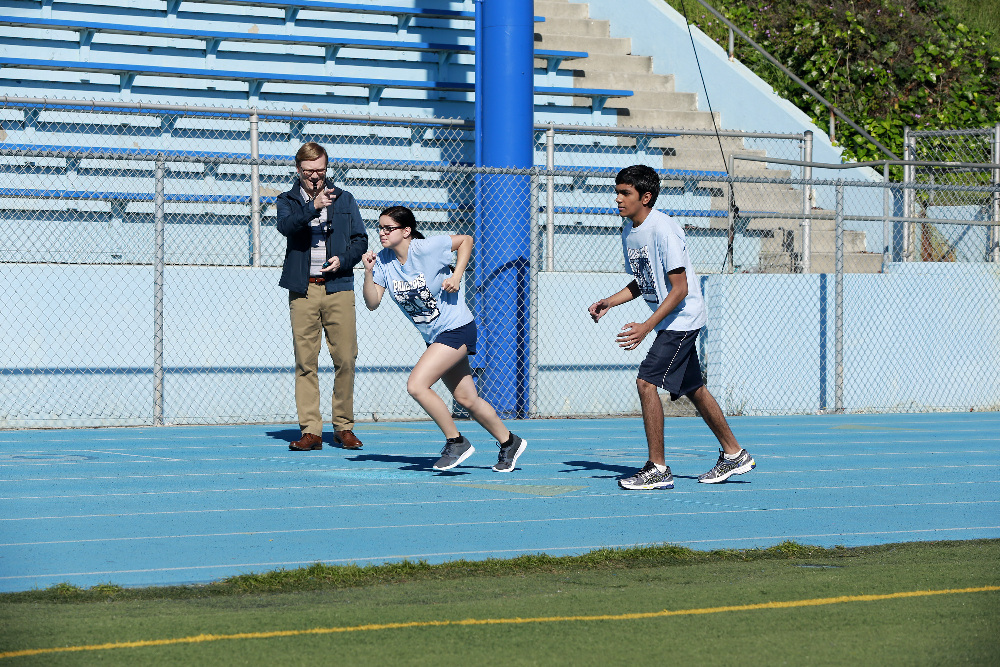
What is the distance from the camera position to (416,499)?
25.5 ft

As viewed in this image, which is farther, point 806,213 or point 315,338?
point 806,213

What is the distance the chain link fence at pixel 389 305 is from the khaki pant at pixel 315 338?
2.08m

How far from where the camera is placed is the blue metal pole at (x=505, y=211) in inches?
497

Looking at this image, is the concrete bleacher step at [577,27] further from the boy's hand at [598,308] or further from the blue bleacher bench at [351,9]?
the boy's hand at [598,308]

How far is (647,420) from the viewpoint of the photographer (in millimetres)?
7949

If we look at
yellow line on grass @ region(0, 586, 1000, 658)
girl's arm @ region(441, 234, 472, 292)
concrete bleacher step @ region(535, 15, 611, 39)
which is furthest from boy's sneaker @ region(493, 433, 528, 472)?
concrete bleacher step @ region(535, 15, 611, 39)

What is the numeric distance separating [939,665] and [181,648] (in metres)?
2.40

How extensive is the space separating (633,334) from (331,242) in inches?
121

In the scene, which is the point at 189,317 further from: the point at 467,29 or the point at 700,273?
the point at 467,29

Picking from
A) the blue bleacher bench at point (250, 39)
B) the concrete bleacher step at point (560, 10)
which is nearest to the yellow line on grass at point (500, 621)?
the blue bleacher bench at point (250, 39)

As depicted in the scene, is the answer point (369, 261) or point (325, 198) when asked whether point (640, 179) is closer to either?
point (369, 261)

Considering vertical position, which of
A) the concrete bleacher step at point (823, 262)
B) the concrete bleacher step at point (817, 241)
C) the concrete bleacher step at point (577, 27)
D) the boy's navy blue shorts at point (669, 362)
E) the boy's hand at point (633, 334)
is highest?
the concrete bleacher step at point (577, 27)

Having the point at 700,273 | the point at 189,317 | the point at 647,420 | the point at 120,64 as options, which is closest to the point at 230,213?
the point at 189,317

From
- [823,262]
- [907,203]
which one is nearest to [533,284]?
[823,262]
